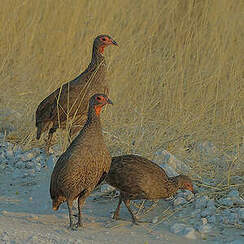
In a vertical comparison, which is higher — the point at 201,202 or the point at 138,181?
the point at 138,181

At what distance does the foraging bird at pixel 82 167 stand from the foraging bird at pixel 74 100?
1203 millimetres

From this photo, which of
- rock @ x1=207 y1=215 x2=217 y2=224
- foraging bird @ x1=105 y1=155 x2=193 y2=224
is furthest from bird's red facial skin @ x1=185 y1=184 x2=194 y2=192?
rock @ x1=207 y1=215 x2=217 y2=224

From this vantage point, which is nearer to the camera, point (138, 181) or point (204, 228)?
point (204, 228)

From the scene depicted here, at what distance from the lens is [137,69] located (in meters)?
7.13

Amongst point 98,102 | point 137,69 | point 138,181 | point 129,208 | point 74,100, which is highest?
point 98,102

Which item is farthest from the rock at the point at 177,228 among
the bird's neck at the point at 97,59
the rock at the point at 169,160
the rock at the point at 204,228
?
the bird's neck at the point at 97,59

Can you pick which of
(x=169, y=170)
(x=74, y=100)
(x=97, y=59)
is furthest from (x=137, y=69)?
(x=169, y=170)

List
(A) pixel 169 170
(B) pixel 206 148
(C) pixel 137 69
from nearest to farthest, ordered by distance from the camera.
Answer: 1. (A) pixel 169 170
2. (B) pixel 206 148
3. (C) pixel 137 69

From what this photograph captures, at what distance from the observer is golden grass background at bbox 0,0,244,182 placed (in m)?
5.86

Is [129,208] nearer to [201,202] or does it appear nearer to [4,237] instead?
[201,202]

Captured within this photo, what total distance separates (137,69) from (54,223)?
3.07m

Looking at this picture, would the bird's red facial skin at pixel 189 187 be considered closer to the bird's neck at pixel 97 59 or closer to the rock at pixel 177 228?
the rock at pixel 177 228

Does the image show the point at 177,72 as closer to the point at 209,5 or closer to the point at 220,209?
the point at 209,5

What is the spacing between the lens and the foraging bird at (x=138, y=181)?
446cm
